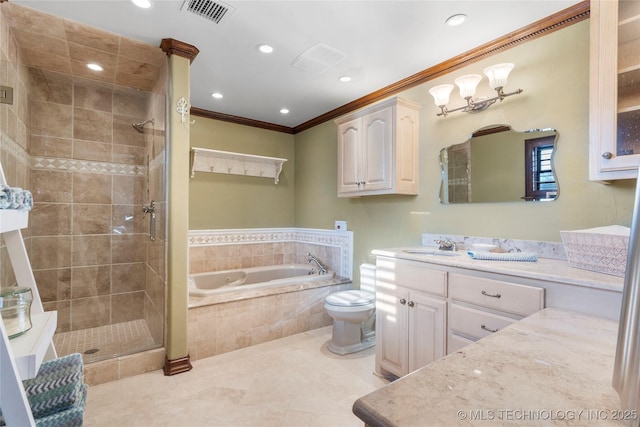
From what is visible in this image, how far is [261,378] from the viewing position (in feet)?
7.07

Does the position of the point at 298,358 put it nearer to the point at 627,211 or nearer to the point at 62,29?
the point at 627,211

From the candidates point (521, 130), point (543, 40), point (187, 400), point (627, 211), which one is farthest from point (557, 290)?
point (187, 400)

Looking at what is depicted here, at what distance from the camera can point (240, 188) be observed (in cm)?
380

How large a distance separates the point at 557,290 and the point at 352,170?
1.81 m

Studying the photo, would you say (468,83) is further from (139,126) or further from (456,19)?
(139,126)

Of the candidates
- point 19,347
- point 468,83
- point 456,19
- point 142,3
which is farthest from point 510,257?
point 142,3

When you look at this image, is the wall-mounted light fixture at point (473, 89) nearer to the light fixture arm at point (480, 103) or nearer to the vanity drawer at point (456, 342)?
the light fixture arm at point (480, 103)

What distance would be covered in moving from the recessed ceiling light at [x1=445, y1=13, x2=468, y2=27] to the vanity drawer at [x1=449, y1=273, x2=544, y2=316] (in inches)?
61.2

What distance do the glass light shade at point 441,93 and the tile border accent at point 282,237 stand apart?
5.12 feet

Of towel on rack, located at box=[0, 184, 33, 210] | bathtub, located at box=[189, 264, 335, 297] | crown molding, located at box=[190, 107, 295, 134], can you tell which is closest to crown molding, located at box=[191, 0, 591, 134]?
crown molding, located at box=[190, 107, 295, 134]

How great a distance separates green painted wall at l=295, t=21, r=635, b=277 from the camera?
1729mm

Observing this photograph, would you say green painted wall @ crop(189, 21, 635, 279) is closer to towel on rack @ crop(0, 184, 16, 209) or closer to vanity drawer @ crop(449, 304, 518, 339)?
vanity drawer @ crop(449, 304, 518, 339)

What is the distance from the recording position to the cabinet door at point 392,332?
6.53 feet

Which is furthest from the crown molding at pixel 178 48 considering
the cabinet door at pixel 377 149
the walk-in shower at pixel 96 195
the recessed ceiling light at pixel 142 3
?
the cabinet door at pixel 377 149
